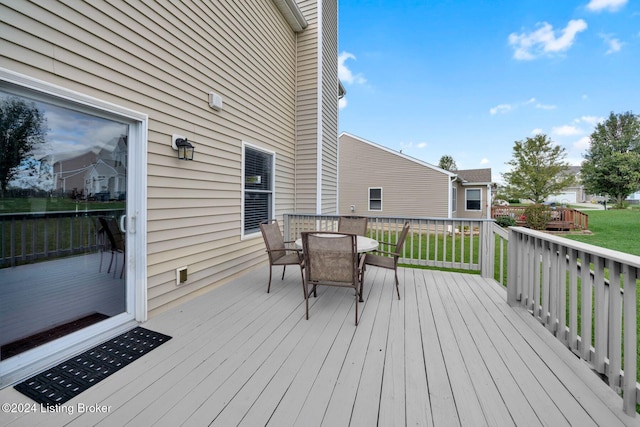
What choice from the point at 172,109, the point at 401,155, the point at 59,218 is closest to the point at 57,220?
the point at 59,218

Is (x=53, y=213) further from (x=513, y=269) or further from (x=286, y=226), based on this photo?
(x=513, y=269)

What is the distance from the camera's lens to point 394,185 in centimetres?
1288

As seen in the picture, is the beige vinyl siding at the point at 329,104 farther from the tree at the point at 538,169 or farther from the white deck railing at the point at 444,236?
the tree at the point at 538,169

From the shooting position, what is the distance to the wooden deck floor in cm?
144

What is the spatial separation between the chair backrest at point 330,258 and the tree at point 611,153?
28.0m

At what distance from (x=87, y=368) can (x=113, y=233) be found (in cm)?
112

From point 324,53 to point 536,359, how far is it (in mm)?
6663

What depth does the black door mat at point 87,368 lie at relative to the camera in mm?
1611

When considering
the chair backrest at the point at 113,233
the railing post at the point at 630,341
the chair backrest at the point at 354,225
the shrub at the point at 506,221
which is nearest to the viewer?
the railing post at the point at 630,341

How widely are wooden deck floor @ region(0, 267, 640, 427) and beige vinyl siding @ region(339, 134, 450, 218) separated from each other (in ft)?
32.8

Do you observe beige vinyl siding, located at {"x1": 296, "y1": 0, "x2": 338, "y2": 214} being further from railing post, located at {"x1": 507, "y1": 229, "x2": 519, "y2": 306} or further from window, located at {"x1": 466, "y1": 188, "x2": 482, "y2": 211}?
window, located at {"x1": 466, "y1": 188, "x2": 482, "y2": 211}

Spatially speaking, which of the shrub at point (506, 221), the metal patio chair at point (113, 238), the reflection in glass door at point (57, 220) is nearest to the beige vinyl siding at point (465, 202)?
the shrub at point (506, 221)

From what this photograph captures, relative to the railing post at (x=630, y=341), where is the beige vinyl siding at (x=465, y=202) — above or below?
above

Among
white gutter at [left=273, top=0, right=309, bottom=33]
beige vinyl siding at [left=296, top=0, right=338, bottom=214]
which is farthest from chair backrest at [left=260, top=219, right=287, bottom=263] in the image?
white gutter at [left=273, top=0, right=309, bottom=33]
